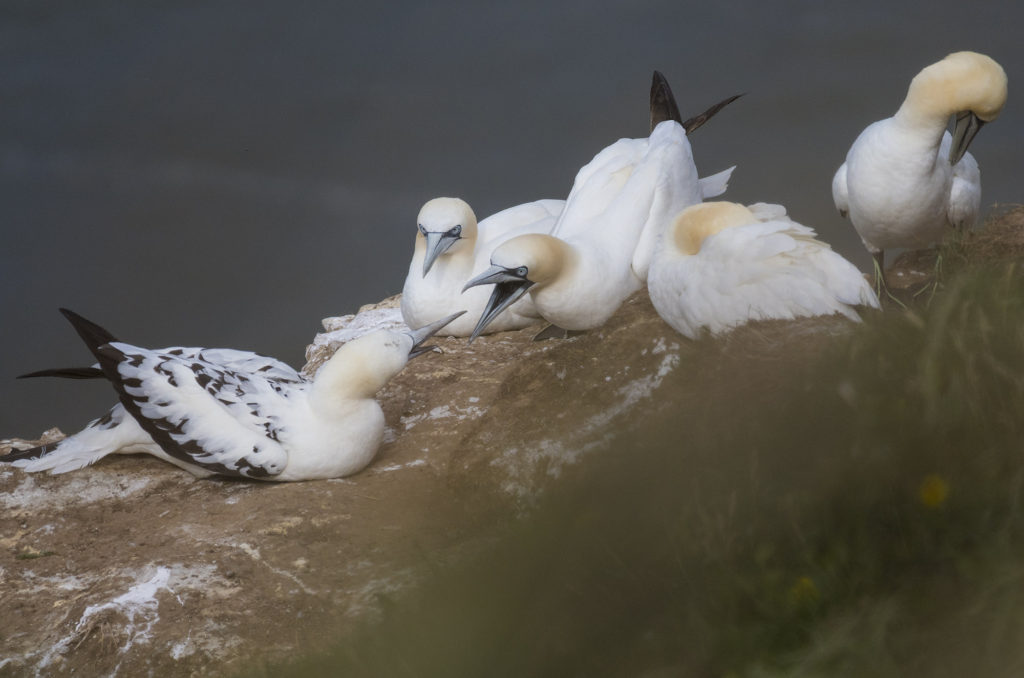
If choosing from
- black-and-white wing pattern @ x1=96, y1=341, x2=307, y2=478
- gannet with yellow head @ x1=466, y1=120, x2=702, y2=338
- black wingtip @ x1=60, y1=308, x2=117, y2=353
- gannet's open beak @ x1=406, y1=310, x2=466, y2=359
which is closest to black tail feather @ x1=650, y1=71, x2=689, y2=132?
gannet with yellow head @ x1=466, y1=120, x2=702, y2=338

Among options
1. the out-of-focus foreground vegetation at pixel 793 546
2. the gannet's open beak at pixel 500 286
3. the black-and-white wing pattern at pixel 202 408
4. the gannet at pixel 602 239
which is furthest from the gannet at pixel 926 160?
the black-and-white wing pattern at pixel 202 408

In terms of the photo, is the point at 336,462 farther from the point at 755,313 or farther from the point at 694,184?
the point at 694,184

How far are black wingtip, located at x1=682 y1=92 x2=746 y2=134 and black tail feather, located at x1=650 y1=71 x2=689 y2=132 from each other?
0.35 m

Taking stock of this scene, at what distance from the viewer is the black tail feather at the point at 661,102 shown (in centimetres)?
763

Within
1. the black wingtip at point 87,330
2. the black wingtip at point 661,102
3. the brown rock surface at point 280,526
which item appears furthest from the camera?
the black wingtip at point 661,102

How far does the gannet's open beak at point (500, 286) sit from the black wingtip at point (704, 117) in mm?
2945

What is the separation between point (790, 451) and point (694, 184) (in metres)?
4.28

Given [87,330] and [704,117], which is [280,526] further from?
[704,117]

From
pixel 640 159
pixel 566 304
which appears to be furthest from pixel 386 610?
pixel 640 159

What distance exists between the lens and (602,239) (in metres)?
6.32

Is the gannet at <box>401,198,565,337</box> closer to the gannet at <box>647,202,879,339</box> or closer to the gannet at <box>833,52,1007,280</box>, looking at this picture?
the gannet at <box>647,202,879,339</box>

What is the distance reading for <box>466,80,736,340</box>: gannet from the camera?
18.6 ft

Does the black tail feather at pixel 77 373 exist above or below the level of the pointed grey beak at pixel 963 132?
below

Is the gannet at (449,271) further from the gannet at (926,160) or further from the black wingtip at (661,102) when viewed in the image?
the gannet at (926,160)
